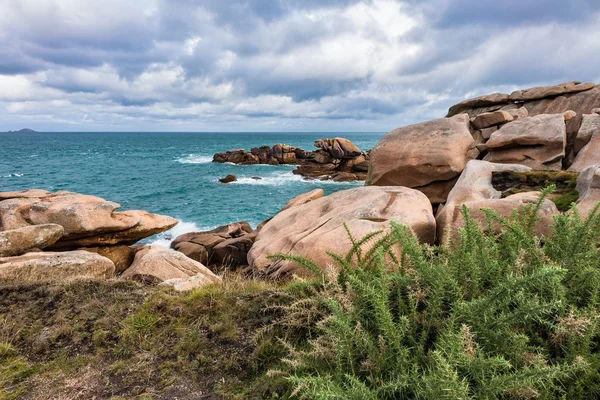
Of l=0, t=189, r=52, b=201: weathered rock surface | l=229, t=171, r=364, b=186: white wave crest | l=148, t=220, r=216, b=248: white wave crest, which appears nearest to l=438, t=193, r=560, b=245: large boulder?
l=0, t=189, r=52, b=201: weathered rock surface

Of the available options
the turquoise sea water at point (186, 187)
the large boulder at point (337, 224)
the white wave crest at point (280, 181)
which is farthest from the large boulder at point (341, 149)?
the large boulder at point (337, 224)

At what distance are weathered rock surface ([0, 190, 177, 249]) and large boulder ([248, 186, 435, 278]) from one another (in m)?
7.96

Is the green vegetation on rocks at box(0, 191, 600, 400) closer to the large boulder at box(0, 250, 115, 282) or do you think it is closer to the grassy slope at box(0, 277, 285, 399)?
the grassy slope at box(0, 277, 285, 399)

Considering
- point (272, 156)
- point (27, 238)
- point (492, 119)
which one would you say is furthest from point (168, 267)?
point (272, 156)

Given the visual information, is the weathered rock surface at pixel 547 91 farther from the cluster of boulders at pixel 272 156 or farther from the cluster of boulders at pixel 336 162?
the cluster of boulders at pixel 272 156

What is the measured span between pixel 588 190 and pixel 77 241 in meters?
16.3

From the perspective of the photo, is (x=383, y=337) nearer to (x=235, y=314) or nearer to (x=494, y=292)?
(x=494, y=292)

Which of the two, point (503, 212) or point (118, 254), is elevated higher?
point (503, 212)

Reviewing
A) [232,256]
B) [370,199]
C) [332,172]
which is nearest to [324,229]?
[370,199]

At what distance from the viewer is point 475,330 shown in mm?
2482

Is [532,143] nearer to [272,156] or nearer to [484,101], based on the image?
[484,101]

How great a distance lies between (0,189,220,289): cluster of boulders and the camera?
8.18 metres

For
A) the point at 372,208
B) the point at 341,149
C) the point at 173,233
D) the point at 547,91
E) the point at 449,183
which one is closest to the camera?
the point at 372,208

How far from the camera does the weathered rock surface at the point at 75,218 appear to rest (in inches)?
490
